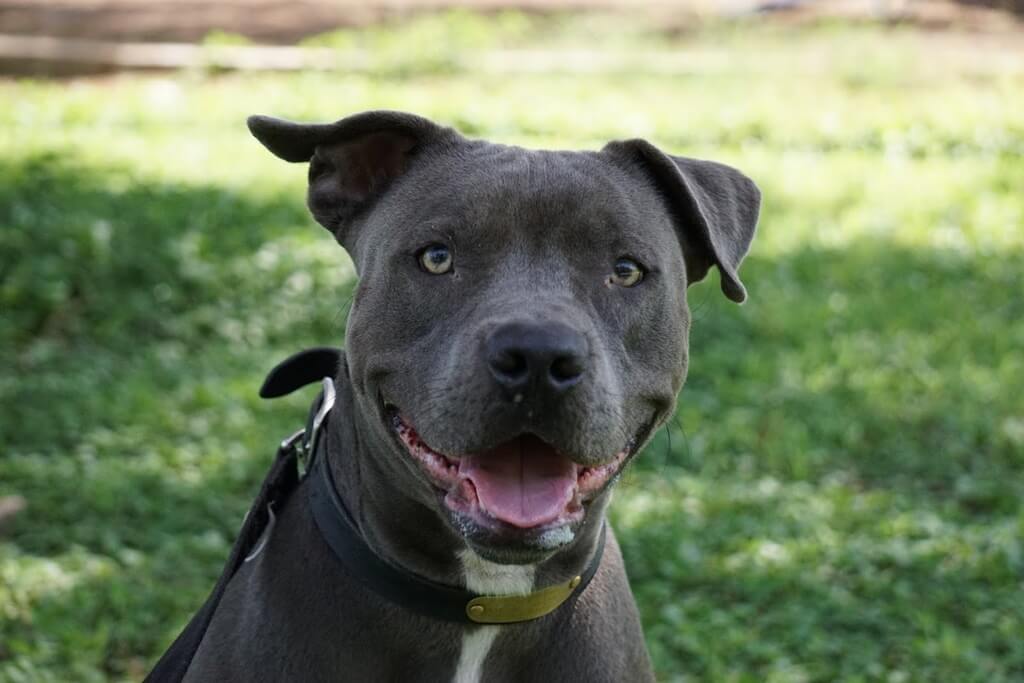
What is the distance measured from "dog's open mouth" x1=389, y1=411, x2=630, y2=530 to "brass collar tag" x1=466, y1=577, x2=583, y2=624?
283 millimetres

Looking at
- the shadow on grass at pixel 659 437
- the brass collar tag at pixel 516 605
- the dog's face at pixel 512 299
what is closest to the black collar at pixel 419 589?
the brass collar tag at pixel 516 605

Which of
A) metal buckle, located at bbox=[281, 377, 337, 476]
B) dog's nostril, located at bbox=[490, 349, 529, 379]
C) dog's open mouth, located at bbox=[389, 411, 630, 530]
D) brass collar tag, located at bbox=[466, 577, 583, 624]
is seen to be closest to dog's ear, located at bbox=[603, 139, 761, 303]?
dog's open mouth, located at bbox=[389, 411, 630, 530]

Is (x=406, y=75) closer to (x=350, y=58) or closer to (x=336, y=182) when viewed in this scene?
(x=350, y=58)

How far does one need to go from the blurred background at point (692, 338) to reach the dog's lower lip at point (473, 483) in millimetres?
2056

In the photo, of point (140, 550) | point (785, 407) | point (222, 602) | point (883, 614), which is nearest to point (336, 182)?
point (222, 602)

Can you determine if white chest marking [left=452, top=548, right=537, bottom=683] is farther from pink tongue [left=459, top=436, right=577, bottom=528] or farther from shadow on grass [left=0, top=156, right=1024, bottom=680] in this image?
shadow on grass [left=0, top=156, right=1024, bottom=680]

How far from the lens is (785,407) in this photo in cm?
729

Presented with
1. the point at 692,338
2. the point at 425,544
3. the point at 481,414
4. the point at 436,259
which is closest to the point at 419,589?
the point at 425,544

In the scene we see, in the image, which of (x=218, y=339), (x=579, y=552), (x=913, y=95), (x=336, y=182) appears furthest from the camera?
(x=913, y=95)

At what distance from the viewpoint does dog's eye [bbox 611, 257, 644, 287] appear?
11.1 ft

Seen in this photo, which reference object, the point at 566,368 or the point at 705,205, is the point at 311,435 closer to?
the point at 566,368

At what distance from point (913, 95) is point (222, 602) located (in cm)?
1177

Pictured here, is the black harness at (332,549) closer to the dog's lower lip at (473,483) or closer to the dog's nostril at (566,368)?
the dog's lower lip at (473,483)

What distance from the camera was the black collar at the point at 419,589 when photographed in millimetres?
3299
